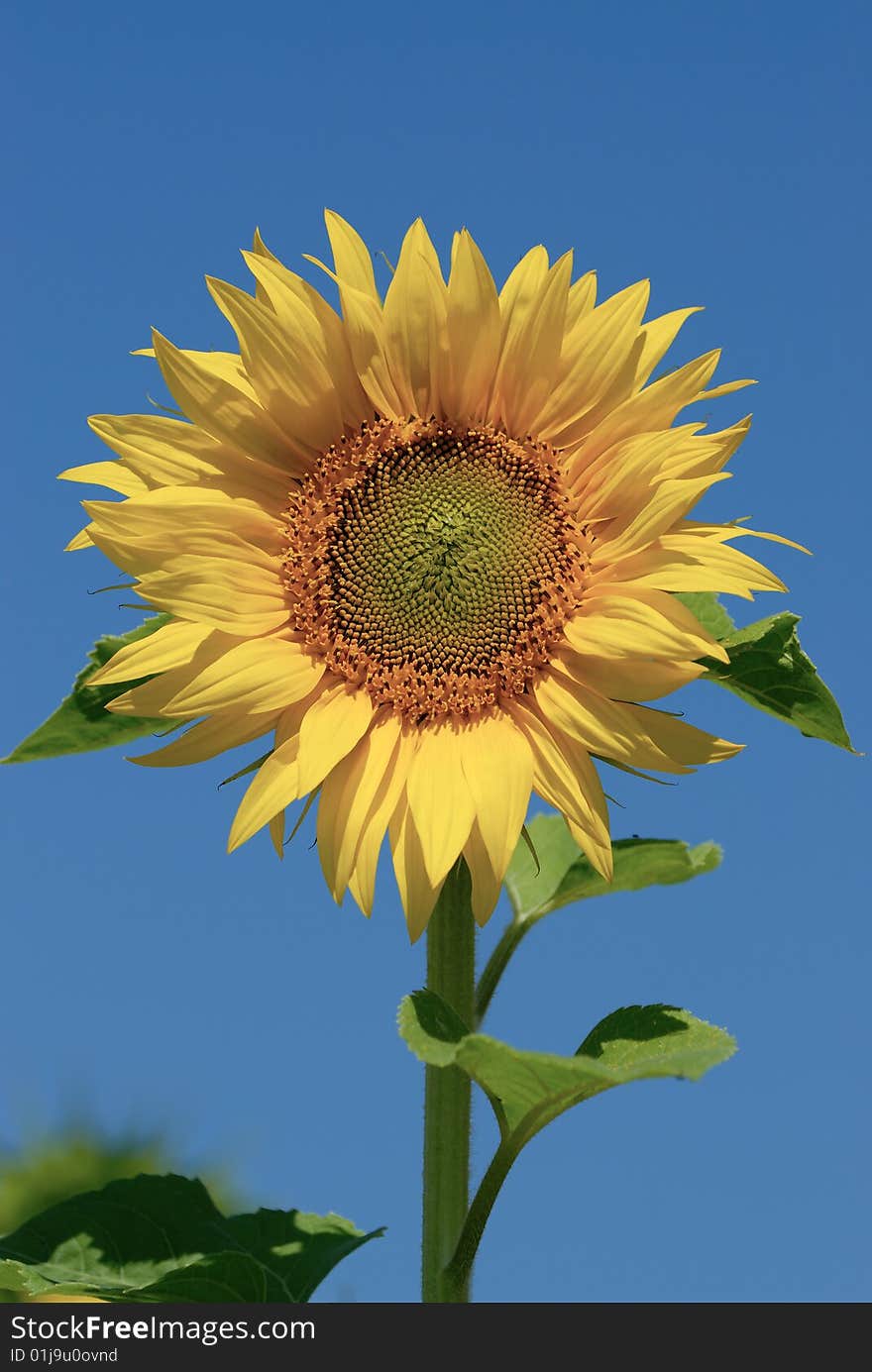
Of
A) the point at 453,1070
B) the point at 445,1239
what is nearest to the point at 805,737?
the point at 453,1070

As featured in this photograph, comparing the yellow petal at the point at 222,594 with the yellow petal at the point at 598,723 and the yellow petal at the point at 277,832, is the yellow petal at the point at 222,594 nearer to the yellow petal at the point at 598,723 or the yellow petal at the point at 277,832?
the yellow petal at the point at 277,832

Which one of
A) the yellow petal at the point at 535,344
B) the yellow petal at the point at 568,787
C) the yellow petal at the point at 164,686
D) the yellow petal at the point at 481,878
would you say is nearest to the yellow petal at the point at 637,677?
the yellow petal at the point at 568,787

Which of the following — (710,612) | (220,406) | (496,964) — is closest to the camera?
(220,406)

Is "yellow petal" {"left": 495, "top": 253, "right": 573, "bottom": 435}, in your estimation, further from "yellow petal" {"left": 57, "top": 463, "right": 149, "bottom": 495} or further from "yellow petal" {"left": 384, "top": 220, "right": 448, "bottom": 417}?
"yellow petal" {"left": 57, "top": 463, "right": 149, "bottom": 495}

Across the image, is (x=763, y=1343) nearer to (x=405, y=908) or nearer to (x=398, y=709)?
(x=405, y=908)

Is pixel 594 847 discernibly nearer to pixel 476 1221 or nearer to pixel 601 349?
pixel 476 1221

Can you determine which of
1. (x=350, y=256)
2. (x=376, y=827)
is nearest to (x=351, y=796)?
(x=376, y=827)
